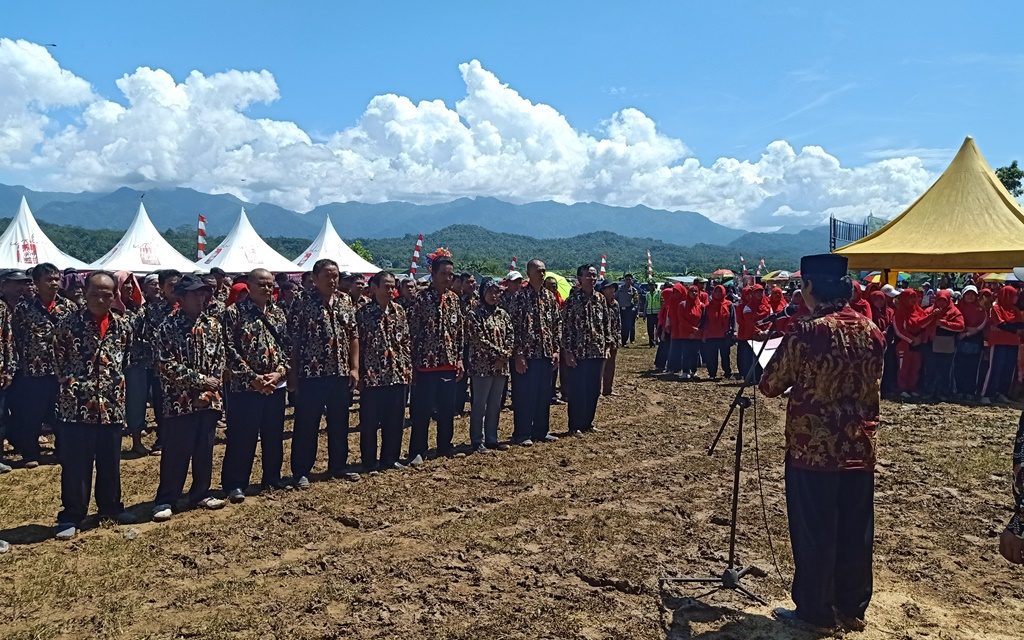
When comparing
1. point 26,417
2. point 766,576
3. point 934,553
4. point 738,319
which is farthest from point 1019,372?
point 26,417

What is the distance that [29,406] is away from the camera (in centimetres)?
731

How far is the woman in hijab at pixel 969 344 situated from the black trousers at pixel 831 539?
9463 millimetres

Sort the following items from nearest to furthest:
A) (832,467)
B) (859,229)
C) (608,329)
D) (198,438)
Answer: (832,467)
(198,438)
(608,329)
(859,229)

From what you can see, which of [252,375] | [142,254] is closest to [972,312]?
[252,375]

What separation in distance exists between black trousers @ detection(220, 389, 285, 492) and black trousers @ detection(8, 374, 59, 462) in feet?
8.79

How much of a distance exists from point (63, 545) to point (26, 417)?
9.79ft

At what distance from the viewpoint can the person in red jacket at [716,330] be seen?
13.5 meters

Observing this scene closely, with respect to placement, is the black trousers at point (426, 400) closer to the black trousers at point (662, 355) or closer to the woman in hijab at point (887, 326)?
the woman in hijab at point (887, 326)

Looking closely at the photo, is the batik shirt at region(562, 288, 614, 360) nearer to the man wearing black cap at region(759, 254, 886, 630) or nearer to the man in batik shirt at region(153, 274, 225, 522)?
the man in batik shirt at region(153, 274, 225, 522)

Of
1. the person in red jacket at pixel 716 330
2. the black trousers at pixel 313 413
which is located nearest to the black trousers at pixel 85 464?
the black trousers at pixel 313 413


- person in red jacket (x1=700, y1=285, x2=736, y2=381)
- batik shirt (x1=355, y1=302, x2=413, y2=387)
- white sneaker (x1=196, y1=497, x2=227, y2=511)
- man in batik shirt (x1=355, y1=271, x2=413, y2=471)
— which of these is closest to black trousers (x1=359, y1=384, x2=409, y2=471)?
man in batik shirt (x1=355, y1=271, x2=413, y2=471)

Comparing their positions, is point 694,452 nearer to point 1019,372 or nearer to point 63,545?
point 63,545

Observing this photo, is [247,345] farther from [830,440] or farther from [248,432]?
[830,440]

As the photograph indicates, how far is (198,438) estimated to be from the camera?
570cm
